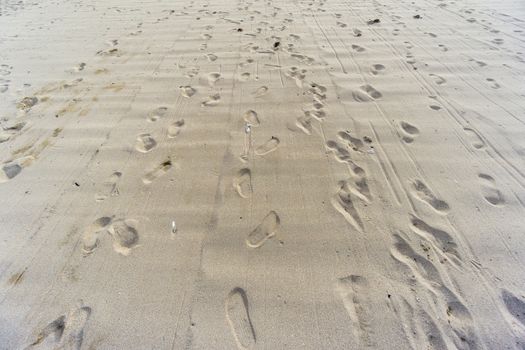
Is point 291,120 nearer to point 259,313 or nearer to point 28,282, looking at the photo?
point 259,313

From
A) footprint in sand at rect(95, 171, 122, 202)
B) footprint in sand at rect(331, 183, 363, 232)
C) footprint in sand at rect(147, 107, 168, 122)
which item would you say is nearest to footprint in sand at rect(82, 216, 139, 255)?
footprint in sand at rect(95, 171, 122, 202)

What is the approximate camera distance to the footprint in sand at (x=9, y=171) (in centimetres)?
276

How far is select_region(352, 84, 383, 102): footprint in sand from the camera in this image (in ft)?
12.0

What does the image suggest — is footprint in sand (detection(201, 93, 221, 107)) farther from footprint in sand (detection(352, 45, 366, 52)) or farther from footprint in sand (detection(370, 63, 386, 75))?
footprint in sand (detection(352, 45, 366, 52))

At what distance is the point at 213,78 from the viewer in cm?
414

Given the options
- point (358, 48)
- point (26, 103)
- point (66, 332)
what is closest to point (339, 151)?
point (66, 332)

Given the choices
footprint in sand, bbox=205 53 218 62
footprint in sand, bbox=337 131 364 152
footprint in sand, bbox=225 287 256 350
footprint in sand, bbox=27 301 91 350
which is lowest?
footprint in sand, bbox=27 301 91 350

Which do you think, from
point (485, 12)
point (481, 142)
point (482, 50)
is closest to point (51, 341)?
point (481, 142)

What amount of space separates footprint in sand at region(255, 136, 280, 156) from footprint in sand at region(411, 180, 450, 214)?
4.26 ft

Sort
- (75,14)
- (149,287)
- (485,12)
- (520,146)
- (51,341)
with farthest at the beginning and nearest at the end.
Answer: (75,14) → (485,12) → (520,146) → (149,287) → (51,341)

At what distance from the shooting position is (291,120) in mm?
3357

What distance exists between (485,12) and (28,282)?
8228mm

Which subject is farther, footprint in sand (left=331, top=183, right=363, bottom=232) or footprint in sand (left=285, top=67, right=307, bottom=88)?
footprint in sand (left=285, top=67, right=307, bottom=88)

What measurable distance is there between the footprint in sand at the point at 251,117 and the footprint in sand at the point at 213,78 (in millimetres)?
864
